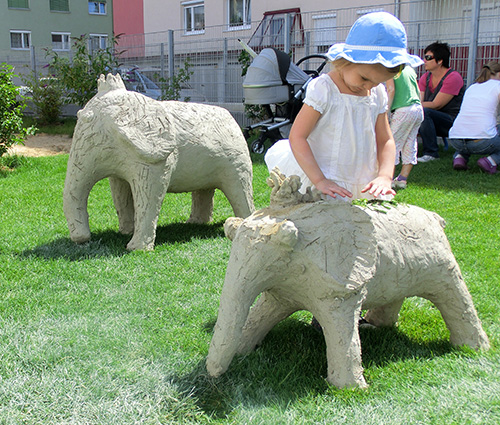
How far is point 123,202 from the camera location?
203 inches

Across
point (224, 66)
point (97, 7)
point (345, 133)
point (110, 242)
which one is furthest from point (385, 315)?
point (97, 7)

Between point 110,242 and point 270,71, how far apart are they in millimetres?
5741

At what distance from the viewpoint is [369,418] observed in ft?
7.75

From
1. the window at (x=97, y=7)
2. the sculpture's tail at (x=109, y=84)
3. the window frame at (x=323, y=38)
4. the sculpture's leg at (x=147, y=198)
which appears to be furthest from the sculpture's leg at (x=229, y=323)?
the window at (x=97, y=7)

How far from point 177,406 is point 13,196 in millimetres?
5096

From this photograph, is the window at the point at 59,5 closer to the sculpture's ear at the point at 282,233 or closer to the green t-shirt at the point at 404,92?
the green t-shirt at the point at 404,92

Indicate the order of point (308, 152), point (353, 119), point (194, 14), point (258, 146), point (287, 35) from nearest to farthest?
point (308, 152) < point (353, 119) < point (258, 146) < point (287, 35) < point (194, 14)

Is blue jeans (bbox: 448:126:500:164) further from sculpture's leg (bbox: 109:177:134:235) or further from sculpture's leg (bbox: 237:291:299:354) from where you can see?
sculpture's leg (bbox: 237:291:299:354)

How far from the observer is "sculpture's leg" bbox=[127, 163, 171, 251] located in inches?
178

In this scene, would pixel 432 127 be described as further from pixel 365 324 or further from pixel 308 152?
pixel 308 152

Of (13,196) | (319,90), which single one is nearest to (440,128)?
(13,196)

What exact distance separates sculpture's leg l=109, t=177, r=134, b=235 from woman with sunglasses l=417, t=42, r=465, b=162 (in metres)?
5.40

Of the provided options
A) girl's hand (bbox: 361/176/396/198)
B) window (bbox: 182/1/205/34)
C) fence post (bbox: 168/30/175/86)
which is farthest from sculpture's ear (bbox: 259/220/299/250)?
window (bbox: 182/1/205/34)

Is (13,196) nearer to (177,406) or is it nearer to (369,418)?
(177,406)
